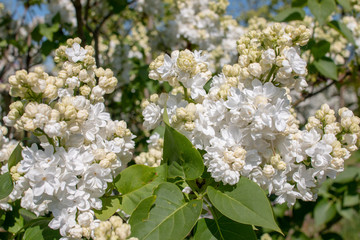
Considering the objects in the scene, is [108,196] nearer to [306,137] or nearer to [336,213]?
[306,137]

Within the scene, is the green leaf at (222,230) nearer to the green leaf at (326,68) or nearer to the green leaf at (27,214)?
the green leaf at (27,214)

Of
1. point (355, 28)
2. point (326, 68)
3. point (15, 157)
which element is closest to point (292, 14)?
point (326, 68)

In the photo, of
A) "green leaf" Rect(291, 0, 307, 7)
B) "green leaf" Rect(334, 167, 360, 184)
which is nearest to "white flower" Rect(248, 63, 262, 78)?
"green leaf" Rect(291, 0, 307, 7)

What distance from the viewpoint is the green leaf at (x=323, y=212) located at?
3318 millimetres

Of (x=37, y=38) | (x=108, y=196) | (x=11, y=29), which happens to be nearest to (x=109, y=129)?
(x=108, y=196)

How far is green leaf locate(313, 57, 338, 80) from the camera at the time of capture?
9.79 feet

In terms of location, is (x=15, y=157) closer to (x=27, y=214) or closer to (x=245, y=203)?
(x=27, y=214)

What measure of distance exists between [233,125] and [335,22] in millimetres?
2217

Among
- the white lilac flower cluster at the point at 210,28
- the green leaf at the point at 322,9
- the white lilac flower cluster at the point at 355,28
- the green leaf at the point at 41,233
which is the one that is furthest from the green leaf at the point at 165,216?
the white lilac flower cluster at the point at 355,28

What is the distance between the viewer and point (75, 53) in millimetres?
1518

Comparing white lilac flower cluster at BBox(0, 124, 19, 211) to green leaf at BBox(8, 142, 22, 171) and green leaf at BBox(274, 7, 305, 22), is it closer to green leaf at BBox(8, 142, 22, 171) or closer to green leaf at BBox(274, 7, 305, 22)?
green leaf at BBox(8, 142, 22, 171)

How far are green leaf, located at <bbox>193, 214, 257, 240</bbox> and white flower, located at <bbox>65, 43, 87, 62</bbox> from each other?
825mm

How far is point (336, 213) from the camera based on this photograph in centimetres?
360

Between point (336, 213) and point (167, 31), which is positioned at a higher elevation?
point (167, 31)
